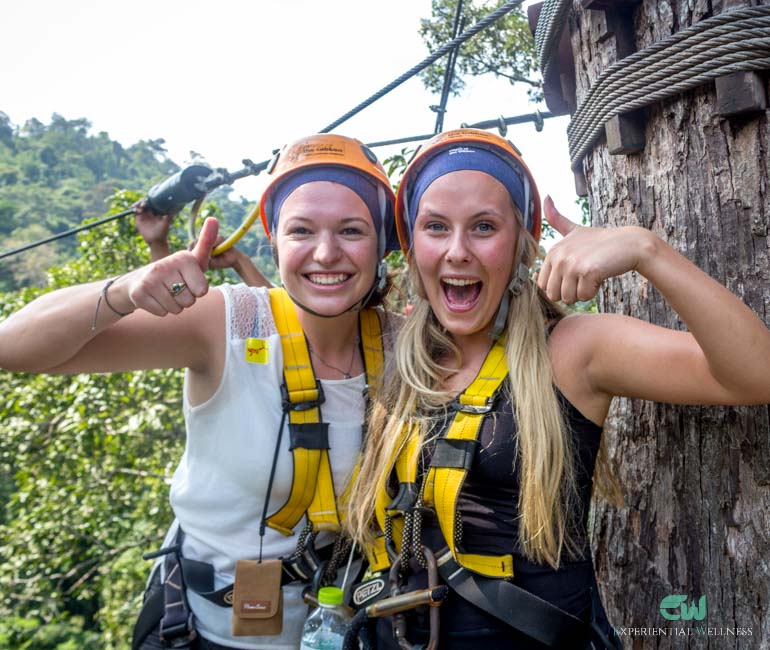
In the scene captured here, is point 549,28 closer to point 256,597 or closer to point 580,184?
point 580,184

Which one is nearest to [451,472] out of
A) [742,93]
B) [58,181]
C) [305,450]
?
[305,450]

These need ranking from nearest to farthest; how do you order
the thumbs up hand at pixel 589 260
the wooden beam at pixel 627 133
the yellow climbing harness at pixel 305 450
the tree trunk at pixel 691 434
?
the thumbs up hand at pixel 589 260 → the tree trunk at pixel 691 434 → the wooden beam at pixel 627 133 → the yellow climbing harness at pixel 305 450

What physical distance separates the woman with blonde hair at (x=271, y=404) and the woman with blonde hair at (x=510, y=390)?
185mm

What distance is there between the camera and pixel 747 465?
160cm

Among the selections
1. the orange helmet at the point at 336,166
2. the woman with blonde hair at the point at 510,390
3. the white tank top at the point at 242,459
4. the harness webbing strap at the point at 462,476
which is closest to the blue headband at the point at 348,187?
the orange helmet at the point at 336,166

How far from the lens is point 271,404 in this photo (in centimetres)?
211

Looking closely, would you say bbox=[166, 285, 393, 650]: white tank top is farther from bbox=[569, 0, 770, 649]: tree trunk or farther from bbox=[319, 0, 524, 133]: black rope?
bbox=[319, 0, 524, 133]: black rope

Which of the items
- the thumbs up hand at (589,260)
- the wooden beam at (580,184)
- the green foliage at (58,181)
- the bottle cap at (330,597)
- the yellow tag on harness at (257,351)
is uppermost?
the green foliage at (58,181)

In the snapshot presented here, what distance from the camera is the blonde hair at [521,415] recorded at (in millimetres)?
1685

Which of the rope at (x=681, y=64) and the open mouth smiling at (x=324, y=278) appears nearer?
the rope at (x=681, y=64)

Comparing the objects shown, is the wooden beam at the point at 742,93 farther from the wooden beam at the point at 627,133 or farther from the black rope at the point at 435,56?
the black rope at the point at 435,56

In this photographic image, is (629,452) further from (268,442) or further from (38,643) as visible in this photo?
(38,643)

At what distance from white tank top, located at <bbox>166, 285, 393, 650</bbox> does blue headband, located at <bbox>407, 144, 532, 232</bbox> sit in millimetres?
692

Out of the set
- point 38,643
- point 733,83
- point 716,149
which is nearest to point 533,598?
point 716,149
